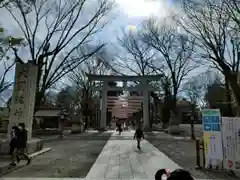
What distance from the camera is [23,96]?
11016 mm

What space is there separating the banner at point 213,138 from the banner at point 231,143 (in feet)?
0.52

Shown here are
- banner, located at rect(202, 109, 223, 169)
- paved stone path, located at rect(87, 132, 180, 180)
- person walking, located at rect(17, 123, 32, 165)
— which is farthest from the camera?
person walking, located at rect(17, 123, 32, 165)

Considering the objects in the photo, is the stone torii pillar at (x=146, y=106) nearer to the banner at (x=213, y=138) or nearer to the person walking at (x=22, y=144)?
the banner at (x=213, y=138)

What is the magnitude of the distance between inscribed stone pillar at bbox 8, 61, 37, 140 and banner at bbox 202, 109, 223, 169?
7.54m

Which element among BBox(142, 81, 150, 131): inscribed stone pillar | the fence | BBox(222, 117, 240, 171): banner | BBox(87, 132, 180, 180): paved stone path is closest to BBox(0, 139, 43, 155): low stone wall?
BBox(87, 132, 180, 180): paved stone path

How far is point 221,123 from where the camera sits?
24.3 ft

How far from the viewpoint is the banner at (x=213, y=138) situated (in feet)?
24.3

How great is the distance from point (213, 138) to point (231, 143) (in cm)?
65

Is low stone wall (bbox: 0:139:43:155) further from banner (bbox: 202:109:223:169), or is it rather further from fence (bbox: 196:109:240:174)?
banner (bbox: 202:109:223:169)

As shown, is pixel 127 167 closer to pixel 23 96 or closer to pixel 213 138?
pixel 213 138

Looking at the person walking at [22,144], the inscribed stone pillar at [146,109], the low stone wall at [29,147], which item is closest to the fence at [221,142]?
the person walking at [22,144]

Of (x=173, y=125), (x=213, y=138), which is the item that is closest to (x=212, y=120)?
(x=213, y=138)

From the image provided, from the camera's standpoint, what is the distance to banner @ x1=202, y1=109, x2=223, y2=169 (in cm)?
742

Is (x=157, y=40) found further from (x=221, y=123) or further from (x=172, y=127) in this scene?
(x=221, y=123)
